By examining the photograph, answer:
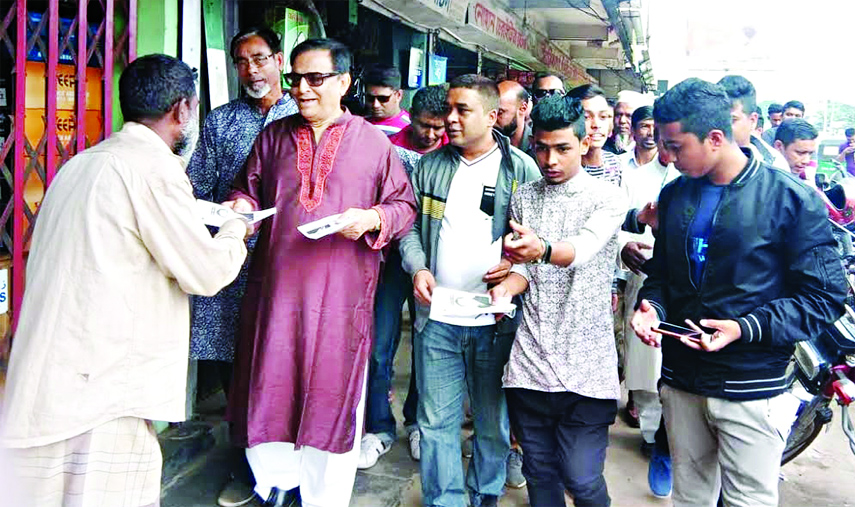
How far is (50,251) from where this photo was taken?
82.4 inches

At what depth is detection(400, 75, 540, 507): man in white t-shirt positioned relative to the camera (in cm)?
313

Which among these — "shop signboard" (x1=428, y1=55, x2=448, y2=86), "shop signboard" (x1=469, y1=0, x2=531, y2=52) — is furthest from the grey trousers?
"shop signboard" (x1=469, y1=0, x2=531, y2=52)

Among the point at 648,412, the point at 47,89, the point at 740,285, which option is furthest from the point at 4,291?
the point at 648,412

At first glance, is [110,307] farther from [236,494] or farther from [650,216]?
[650,216]

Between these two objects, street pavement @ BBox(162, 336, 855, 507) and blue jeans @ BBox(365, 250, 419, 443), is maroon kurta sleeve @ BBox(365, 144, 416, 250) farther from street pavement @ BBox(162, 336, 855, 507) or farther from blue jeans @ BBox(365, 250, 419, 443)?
street pavement @ BBox(162, 336, 855, 507)

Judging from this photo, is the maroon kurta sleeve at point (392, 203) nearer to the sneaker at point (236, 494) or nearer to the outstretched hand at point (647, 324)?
the outstretched hand at point (647, 324)

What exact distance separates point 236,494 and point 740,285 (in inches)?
88.8

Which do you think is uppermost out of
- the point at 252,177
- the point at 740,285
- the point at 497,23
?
the point at 497,23

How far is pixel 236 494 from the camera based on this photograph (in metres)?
3.39

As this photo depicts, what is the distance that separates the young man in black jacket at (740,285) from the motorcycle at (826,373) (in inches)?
39.5

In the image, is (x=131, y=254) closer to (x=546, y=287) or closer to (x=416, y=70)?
(x=546, y=287)

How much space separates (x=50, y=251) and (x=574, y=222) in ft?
5.57

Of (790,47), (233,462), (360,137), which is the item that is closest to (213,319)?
(233,462)

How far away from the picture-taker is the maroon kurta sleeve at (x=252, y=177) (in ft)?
10.3
